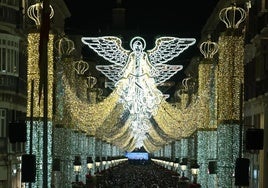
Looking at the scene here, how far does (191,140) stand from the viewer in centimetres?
5891

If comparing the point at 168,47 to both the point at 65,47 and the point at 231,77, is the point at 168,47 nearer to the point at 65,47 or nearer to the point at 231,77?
the point at 65,47

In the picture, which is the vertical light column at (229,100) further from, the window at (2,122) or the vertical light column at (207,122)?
the window at (2,122)

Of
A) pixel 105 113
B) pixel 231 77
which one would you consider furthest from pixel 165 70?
pixel 231 77

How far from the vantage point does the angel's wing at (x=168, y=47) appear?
126 ft

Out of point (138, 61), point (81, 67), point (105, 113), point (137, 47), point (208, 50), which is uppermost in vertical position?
point (137, 47)

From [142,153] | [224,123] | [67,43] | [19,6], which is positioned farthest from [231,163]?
[142,153]

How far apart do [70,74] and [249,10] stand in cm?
2399

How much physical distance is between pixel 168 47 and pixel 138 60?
3750mm

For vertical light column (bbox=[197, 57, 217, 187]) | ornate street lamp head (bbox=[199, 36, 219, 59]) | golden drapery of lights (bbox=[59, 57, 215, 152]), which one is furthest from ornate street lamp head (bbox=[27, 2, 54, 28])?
vertical light column (bbox=[197, 57, 217, 187])

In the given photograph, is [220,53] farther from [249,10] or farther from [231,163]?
[249,10]

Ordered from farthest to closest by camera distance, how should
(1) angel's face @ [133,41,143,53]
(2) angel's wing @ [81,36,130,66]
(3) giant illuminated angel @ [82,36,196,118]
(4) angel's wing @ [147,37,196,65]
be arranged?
(1) angel's face @ [133,41,143,53], (3) giant illuminated angel @ [82,36,196,118], (4) angel's wing @ [147,37,196,65], (2) angel's wing @ [81,36,130,66]

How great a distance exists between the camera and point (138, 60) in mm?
42625

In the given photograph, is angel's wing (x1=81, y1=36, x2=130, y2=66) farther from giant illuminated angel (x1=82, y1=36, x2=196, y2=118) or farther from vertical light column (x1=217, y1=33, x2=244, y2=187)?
vertical light column (x1=217, y1=33, x2=244, y2=187)

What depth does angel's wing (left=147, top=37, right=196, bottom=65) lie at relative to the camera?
126 feet
